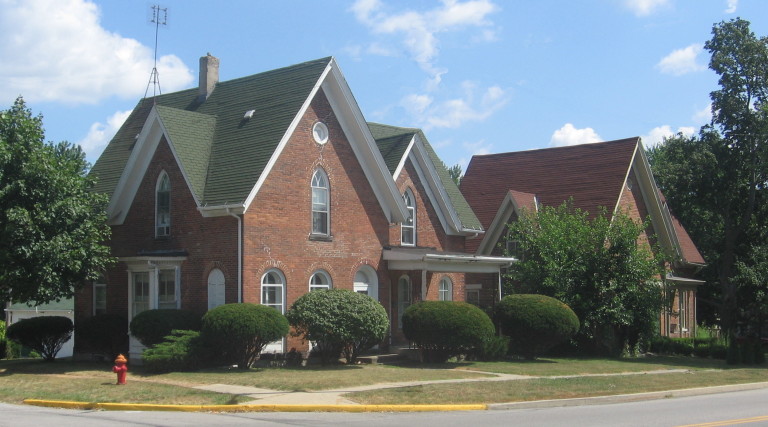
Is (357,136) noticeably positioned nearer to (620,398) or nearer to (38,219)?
(38,219)

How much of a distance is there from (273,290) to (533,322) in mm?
7908

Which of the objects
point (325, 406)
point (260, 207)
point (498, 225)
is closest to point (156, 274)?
point (260, 207)

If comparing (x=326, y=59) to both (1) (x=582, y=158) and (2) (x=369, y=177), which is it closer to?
(2) (x=369, y=177)

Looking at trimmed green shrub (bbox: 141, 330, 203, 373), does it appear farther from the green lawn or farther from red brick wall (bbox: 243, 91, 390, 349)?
red brick wall (bbox: 243, 91, 390, 349)

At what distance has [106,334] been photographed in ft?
82.7

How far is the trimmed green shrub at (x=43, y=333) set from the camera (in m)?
24.7

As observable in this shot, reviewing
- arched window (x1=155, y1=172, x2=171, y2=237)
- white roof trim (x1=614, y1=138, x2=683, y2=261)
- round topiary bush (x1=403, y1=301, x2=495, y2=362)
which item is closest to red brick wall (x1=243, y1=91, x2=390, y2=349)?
round topiary bush (x1=403, y1=301, x2=495, y2=362)

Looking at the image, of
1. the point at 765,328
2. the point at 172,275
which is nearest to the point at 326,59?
the point at 172,275

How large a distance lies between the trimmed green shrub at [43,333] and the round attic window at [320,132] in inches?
359

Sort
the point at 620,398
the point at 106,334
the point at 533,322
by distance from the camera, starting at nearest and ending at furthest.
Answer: the point at 620,398, the point at 106,334, the point at 533,322

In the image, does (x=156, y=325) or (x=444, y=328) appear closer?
(x=156, y=325)

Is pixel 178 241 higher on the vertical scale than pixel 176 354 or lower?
higher

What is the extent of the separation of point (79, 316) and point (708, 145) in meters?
25.3

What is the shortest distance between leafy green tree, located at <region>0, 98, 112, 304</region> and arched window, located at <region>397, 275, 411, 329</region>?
394 inches
